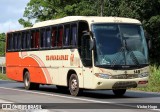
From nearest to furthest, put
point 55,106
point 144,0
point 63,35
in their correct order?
point 55,106, point 63,35, point 144,0

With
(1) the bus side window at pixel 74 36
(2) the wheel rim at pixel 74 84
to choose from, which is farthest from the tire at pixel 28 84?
(1) the bus side window at pixel 74 36

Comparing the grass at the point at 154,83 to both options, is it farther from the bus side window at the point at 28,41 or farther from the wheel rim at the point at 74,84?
the bus side window at the point at 28,41

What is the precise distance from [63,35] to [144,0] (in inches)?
1217

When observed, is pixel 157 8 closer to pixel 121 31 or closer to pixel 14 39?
pixel 14 39

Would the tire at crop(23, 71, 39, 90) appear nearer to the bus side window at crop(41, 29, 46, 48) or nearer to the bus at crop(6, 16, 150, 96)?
the bus side window at crop(41, 29, 46, 48)

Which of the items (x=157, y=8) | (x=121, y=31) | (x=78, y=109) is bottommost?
(x=78, y=109)

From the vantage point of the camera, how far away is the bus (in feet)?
58.7

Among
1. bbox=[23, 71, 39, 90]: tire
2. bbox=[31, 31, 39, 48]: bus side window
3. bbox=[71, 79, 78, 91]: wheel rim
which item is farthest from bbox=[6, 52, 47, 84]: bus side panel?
bbox=[71, 79, 78, 91]: wheel rim

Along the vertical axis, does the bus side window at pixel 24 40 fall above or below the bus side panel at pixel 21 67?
above

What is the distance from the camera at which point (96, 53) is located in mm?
17922

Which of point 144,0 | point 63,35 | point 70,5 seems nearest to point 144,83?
point 63,35

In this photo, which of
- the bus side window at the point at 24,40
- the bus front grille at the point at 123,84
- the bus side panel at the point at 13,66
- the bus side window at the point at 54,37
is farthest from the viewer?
the bus side panel at the point at 13,66

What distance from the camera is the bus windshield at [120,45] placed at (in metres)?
17.9

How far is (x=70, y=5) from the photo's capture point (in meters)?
69.9
